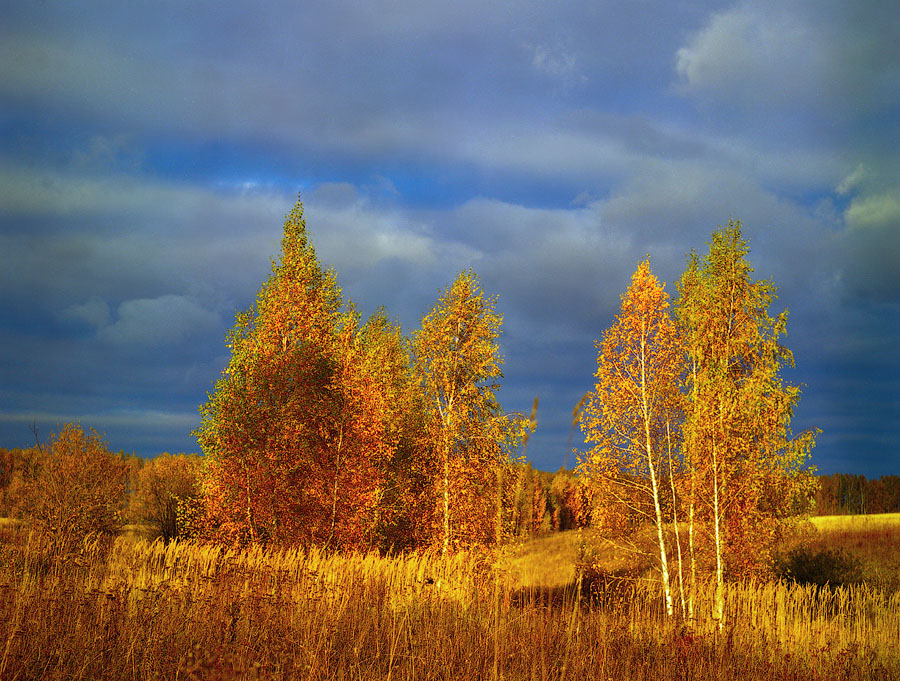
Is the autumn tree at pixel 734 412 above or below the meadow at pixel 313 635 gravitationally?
above

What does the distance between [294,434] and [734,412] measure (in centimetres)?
1325

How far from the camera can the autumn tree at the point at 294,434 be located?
20.8 m

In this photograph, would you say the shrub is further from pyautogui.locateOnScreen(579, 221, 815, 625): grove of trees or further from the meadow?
the meadow

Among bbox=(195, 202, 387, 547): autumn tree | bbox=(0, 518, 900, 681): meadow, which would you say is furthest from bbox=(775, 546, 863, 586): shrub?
bbox=(195, 202, 387, 547): autumn tree

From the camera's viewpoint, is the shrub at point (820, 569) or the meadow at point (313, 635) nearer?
the meadow at point (313, 635)

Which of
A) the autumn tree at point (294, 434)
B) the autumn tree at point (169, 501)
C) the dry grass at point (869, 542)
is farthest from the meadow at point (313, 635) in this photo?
the dry grass at point (869, 542)

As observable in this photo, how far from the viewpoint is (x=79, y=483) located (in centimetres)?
2478

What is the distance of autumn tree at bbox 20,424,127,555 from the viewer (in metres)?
21.0

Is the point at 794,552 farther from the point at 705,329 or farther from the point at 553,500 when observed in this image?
the point at 553,500

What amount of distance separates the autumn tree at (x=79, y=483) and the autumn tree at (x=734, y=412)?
17.4 metres

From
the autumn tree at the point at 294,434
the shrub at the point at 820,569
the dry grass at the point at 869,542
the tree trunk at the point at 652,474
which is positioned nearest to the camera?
the tree trunk at the point at 652,474

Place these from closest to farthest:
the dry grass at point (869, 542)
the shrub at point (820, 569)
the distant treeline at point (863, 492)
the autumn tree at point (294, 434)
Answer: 1. the autumn tree at point (294, 434)
2. the shrub at point (820, 569)
3. the dry grass at point (869, 542)
4. the distant treeline at point (863, 492)

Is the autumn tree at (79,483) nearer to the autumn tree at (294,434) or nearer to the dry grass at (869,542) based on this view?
the autumn tree at (294,434)

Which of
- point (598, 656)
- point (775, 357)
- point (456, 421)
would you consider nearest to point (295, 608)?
point (598, 656)
